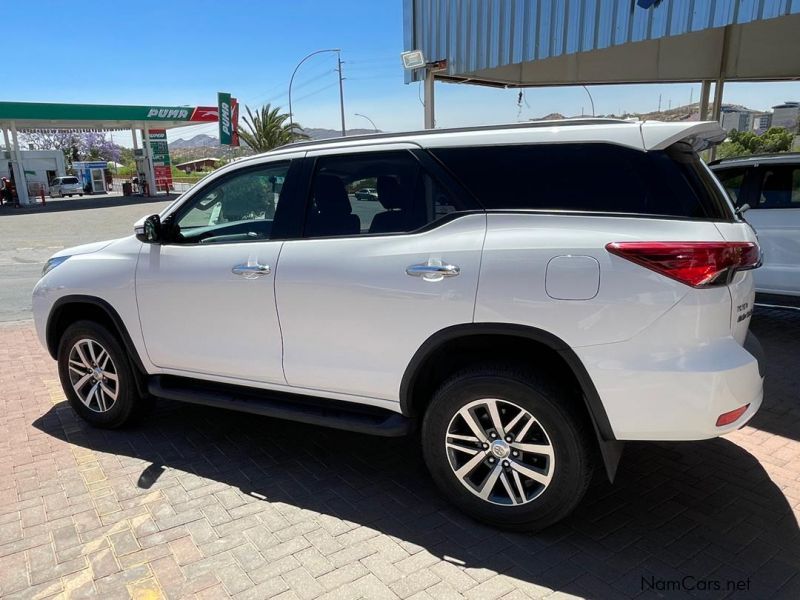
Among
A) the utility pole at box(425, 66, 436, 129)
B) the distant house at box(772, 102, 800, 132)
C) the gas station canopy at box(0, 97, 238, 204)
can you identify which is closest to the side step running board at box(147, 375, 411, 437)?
the utility pole at box(425, 66, 436, 129)

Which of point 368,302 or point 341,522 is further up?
point 368,302

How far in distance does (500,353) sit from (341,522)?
123 cm

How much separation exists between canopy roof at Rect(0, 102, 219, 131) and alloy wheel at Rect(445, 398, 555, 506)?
36.4 m

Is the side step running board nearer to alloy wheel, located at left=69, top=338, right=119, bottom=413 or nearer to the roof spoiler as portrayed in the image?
alloy wheel, located at left=69, top=338, right=119, bottom=413

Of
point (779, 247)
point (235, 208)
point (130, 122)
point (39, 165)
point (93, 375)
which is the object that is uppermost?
point (130, 122)

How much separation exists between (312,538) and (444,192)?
1881mm

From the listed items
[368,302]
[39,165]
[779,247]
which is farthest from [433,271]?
[39,165]

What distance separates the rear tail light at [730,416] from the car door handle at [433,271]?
131 cm

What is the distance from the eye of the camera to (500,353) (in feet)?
9.66

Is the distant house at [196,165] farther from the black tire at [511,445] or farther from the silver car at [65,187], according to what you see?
the black tire at [511,445]

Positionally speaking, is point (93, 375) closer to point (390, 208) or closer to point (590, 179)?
point (390, 208)

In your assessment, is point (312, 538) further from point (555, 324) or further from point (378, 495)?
point (555, 324)

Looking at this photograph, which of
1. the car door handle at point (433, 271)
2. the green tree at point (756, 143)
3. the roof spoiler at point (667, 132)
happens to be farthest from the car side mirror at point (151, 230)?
the green tree at point (756, 143)

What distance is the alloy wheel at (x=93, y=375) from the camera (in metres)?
4.18
